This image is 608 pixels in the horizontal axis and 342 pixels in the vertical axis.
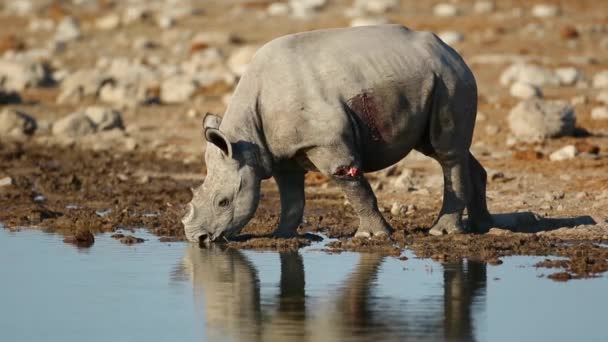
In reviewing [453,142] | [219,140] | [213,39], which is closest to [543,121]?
[453,142]

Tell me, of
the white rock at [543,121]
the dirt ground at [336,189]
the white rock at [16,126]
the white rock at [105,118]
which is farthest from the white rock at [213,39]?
the white rock at [543,121]

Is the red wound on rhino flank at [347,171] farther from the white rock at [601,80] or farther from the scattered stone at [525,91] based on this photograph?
the white rock at [601,80]

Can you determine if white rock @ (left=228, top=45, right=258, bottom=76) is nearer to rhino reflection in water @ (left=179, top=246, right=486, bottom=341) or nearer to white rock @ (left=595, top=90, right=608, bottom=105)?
white rock @ (left=595, top=90, right=608, bottom=105)

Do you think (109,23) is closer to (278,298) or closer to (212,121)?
(212,121)

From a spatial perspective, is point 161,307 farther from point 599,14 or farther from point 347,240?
point 599,14

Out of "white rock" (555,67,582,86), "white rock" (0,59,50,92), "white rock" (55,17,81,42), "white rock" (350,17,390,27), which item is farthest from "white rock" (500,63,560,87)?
"white rock" (55,17,81,42)

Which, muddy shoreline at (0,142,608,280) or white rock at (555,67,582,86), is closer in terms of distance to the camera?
muddy shoreline at (0,142,608,280)

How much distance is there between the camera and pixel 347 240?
45.0 ft

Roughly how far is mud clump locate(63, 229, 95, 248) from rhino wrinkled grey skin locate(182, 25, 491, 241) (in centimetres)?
113

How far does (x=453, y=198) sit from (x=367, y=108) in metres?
1.33

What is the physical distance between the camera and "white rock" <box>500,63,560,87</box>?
91.2ft

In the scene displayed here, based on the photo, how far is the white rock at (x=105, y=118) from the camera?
24.1 meters

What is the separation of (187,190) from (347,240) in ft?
15.3

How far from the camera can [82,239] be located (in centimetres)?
1415
